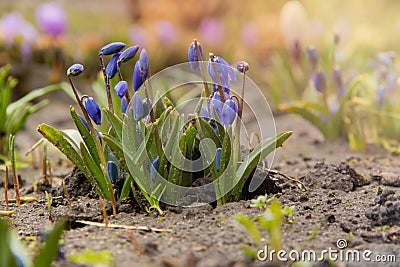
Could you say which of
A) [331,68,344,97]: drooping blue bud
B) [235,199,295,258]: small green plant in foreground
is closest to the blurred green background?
[331,68,344,97]: drooping blue bud

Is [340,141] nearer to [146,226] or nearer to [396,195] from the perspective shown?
[396,195]

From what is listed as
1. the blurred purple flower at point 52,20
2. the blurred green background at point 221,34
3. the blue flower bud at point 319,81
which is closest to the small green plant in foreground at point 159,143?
the blue flower bud at point 319,81

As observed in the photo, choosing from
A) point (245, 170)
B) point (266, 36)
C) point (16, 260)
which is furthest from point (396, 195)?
point (266, 36)

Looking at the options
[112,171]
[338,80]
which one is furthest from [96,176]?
[338,80]

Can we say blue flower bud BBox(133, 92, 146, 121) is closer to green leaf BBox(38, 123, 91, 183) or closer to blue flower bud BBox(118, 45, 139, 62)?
blue flower bud BBox(118, 45, 139, 62)

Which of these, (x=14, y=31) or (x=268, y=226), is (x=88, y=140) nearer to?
(x=268, y=226)
